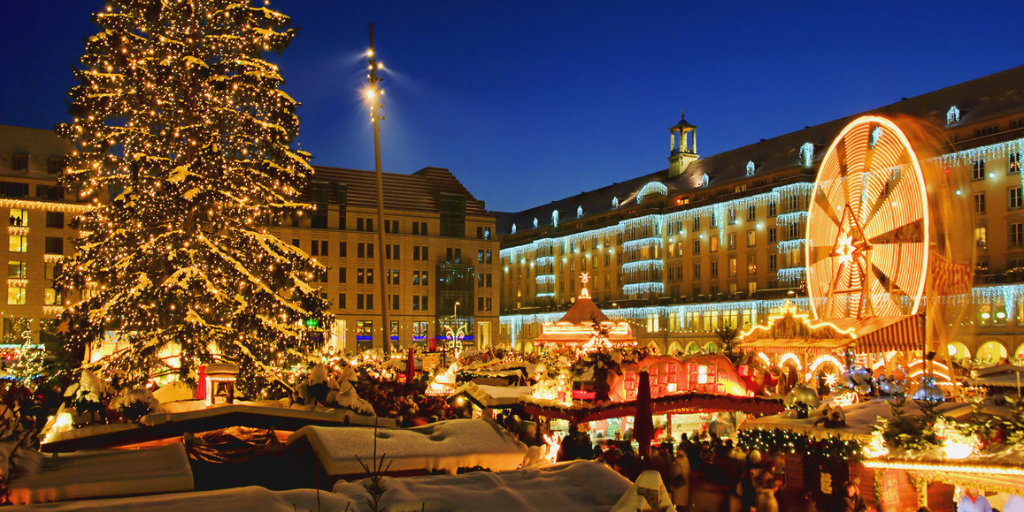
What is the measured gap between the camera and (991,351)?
51938 millimetres

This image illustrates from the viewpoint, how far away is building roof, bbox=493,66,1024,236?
55.2 m

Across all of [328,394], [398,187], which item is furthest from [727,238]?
[328,394]

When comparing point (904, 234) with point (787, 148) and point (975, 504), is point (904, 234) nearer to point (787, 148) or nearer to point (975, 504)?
point (975, 504)

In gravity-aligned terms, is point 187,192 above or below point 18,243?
below

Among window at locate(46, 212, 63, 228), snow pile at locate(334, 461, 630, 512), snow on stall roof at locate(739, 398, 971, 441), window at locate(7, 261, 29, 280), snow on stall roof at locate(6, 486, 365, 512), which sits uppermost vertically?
window at locate(46, 212, 63, 228)

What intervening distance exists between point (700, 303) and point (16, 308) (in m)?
52.4

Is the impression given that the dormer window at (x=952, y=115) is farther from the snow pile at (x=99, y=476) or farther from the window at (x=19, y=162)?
the window at (x=19, y=162)

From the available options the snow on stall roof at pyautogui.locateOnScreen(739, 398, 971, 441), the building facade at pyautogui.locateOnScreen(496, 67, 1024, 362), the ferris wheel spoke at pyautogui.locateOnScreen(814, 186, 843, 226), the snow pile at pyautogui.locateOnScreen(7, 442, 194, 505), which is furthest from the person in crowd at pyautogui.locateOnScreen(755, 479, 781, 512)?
the building facade at pyautogui.locateOnScreen(496, 67, 1024, 362)

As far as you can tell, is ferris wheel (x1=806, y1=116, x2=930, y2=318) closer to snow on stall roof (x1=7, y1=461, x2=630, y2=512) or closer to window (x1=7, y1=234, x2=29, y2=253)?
snow on stall roof (x1=7, y1=461, x2=630, y2=512)

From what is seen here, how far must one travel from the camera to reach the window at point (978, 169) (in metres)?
55.2

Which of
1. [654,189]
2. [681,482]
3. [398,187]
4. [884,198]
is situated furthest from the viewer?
[654,189]

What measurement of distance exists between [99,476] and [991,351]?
55379 mm

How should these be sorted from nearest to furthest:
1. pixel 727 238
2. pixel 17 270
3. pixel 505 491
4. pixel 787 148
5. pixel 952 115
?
pixel 505 491 → pixel 952 115 → pixel 17 270 → pixel 787 148 → pixel 727 238

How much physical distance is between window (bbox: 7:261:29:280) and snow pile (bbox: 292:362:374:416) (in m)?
56.0
